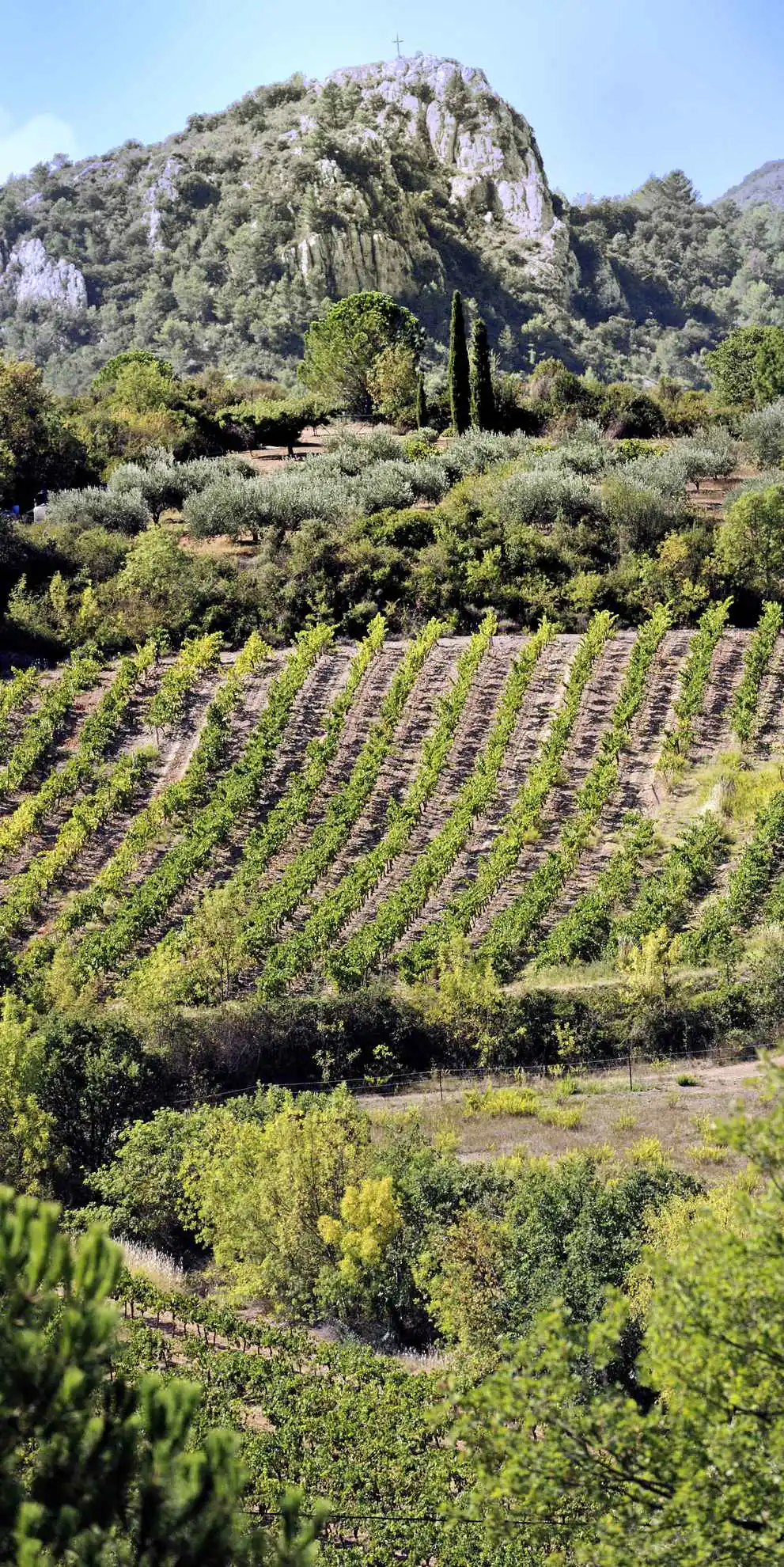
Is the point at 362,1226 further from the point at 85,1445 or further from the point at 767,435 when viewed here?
the point at 767,435

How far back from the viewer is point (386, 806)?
30.4m

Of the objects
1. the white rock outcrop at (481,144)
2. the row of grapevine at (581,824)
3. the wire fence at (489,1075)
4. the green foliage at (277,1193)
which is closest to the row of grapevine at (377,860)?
the wire fence at (489,1075)

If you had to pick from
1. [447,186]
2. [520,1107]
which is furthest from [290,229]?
[520,1107]

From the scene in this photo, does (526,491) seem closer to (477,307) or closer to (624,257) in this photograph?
(477,307)

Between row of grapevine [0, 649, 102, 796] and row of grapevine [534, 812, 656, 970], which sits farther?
row of grapevine [0, 649, 102, 796]

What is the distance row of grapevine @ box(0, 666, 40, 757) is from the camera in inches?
1298

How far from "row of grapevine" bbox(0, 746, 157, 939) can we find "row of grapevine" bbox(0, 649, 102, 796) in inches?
68.5

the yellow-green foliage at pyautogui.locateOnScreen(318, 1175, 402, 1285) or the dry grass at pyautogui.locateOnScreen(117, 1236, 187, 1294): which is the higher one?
the yellow-green foliage at pyautogui.locateOnScreen(318, 1175, 402, 1285)

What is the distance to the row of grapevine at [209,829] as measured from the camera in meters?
26.3

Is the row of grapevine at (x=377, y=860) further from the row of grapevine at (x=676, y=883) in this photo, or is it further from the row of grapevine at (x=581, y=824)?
the row of grapevine at (x=676, y=883)

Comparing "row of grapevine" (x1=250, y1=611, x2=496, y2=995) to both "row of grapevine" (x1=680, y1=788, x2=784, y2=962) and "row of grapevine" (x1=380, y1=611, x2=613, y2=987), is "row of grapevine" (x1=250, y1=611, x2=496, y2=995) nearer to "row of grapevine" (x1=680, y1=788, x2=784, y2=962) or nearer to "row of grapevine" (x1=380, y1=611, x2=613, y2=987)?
"row of grapevine" (x1=380, y1=611, x2=613, y2=987)

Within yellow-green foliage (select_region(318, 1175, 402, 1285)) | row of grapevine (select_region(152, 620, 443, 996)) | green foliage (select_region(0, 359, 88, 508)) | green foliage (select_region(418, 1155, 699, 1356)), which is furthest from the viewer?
green foliage (select_region(0, 359, 88, 508))

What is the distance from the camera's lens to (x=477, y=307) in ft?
395

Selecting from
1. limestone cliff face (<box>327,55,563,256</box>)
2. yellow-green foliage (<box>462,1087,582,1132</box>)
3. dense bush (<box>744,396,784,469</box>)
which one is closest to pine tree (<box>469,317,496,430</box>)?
dense bush (<box>744,396,784,469</box>)
